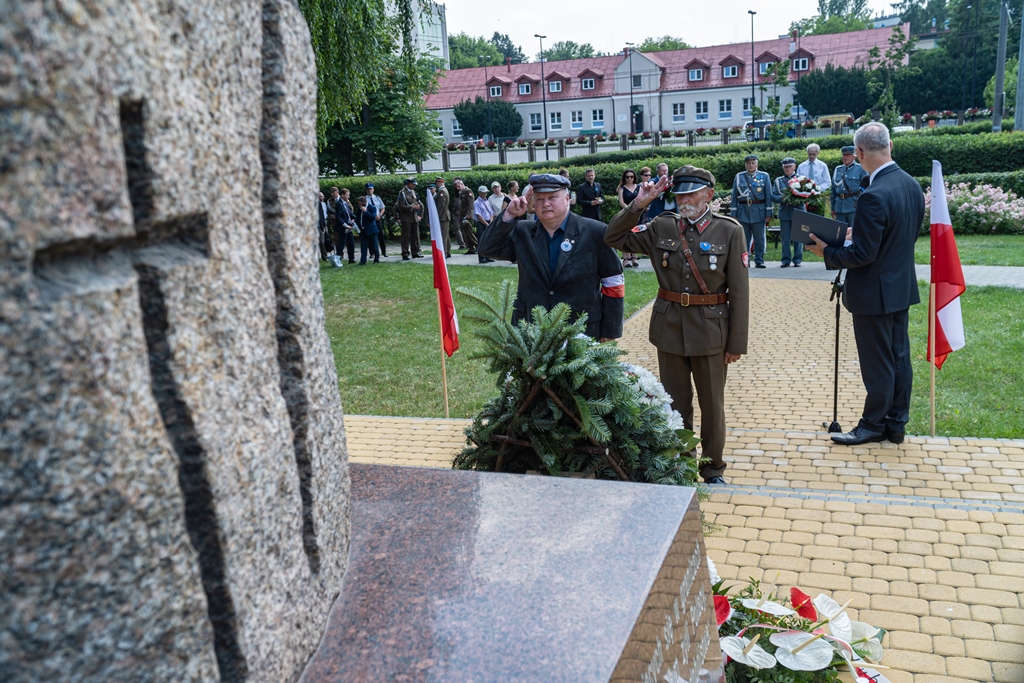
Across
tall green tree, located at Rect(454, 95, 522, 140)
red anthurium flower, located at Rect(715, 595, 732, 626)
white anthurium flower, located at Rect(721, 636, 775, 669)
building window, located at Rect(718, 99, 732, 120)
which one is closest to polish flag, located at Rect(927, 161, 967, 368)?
red anthurium flower, located at Rect(715, 595, 732, 626)

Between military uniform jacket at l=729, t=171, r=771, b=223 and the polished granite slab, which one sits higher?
military uniform jacket at l=729, t=171, r=771, b=223

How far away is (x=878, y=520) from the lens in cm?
504

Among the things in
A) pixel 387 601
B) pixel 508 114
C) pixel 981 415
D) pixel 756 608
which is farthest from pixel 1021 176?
pixel 508 114

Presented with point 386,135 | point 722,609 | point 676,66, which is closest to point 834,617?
point 722,609

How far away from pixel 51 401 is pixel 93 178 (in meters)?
0.36

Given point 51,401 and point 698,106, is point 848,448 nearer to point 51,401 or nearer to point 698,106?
point 51,401

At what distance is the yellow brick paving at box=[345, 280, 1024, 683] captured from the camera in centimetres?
389

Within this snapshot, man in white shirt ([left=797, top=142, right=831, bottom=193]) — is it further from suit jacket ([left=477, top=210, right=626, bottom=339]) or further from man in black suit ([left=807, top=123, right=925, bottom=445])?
suit jacket ([left=477, top=210, right=626, bottom=339])

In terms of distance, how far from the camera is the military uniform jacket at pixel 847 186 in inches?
573

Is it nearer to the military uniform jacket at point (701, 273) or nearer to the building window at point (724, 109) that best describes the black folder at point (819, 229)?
the military uniform jacket at point (701, 273)

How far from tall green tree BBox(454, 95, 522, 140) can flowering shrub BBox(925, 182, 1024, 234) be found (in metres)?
49.0

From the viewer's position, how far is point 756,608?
3.56 metres

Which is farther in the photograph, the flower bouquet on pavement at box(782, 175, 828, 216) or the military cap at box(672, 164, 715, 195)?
the flower bouquet on pavement at box(782, 175, 828, 216)

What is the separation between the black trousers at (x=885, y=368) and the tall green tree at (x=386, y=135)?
2343 cm
